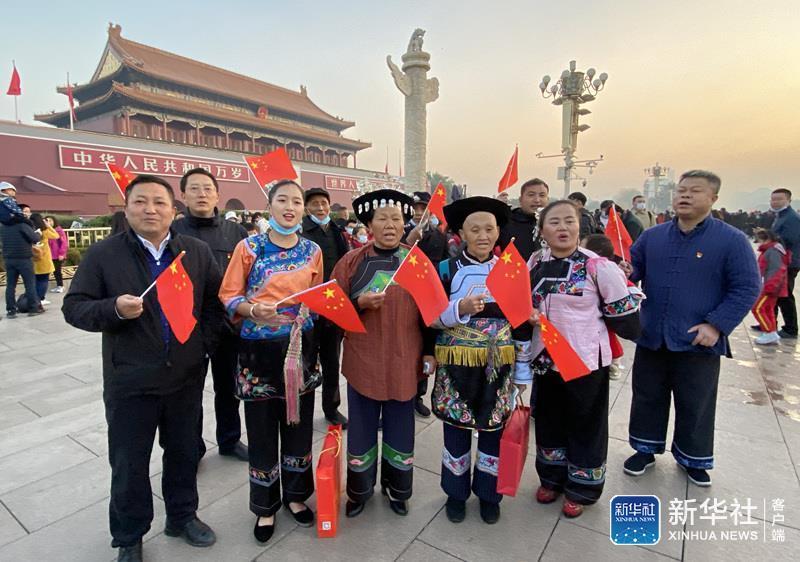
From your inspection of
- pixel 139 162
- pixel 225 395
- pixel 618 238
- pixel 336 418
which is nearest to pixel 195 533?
pixel 225 395

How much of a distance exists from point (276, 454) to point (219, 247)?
1.29m

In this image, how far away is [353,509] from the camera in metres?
2.21

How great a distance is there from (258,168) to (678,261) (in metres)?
2.47

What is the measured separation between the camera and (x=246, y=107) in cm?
2930

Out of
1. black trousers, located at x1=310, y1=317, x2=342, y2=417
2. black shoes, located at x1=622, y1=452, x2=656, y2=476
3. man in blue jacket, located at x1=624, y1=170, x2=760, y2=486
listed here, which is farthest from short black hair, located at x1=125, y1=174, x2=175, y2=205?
black shoes, located at x1=622, y1=452, x2=656, y2=476

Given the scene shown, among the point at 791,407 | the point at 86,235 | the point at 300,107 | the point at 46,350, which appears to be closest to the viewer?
the point at 791,407

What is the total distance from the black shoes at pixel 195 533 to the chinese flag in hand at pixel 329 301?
1200 millimetres

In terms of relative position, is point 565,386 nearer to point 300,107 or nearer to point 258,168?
point 258,168

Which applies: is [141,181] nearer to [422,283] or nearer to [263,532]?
[422,283]

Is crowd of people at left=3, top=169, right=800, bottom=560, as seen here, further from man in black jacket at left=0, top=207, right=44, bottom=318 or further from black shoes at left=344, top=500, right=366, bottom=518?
man in black jacket at left=0, top=207, right=44, bottom=318

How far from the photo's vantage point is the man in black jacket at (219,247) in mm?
2557

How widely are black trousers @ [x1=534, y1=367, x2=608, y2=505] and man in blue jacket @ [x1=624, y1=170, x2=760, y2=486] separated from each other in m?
0.54

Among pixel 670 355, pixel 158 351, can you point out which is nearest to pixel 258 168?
pixel 158 351

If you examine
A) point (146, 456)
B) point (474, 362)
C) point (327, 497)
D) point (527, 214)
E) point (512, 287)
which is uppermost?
point (527, 214)
